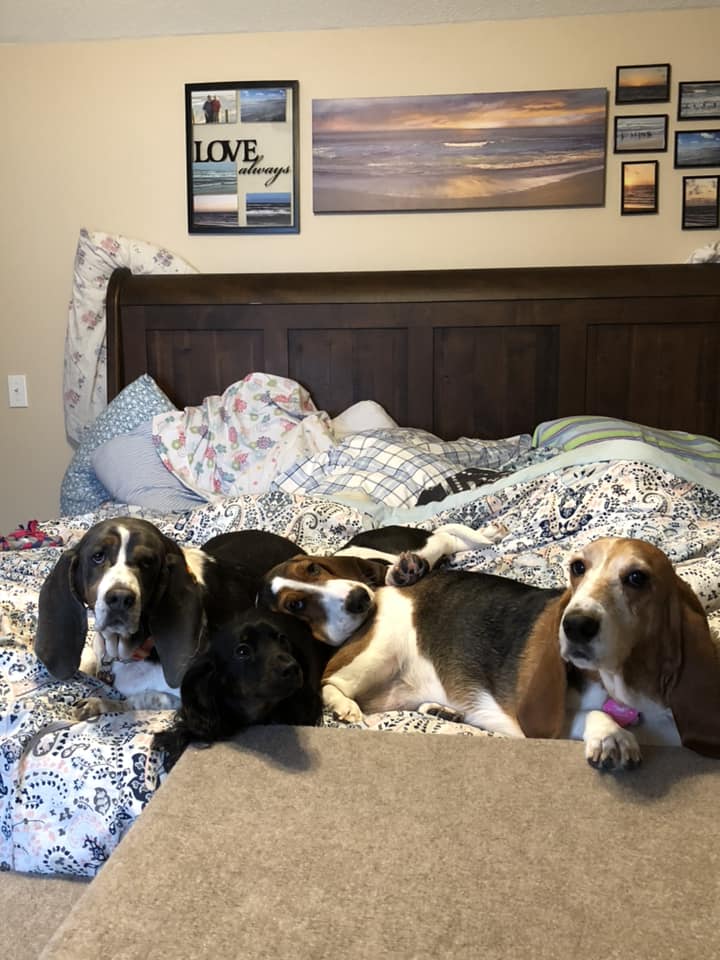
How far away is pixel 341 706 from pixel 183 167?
2976 mm

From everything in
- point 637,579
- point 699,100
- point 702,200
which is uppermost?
point 699,100

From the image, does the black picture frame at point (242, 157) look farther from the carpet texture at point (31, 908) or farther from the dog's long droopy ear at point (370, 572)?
the carpet texture at point (31, 908)

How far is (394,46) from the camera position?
3650mm

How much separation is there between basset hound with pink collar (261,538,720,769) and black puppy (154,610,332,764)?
0.62 ft

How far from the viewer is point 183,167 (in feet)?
12.6

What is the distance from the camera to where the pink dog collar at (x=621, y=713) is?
1349 millimetres

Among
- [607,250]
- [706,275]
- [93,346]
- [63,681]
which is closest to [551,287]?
[607,250]

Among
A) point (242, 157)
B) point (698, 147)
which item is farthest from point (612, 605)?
point (242, 157)

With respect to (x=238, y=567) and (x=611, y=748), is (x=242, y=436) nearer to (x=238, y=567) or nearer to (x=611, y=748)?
(x=238, y=567)

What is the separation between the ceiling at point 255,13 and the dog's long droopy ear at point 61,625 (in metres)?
2.80

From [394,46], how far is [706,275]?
159 centimetres

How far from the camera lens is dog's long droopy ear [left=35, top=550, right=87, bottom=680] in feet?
5.33

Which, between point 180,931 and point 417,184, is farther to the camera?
point 417,184

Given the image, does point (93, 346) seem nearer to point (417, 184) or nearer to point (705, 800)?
point (417, 184)
